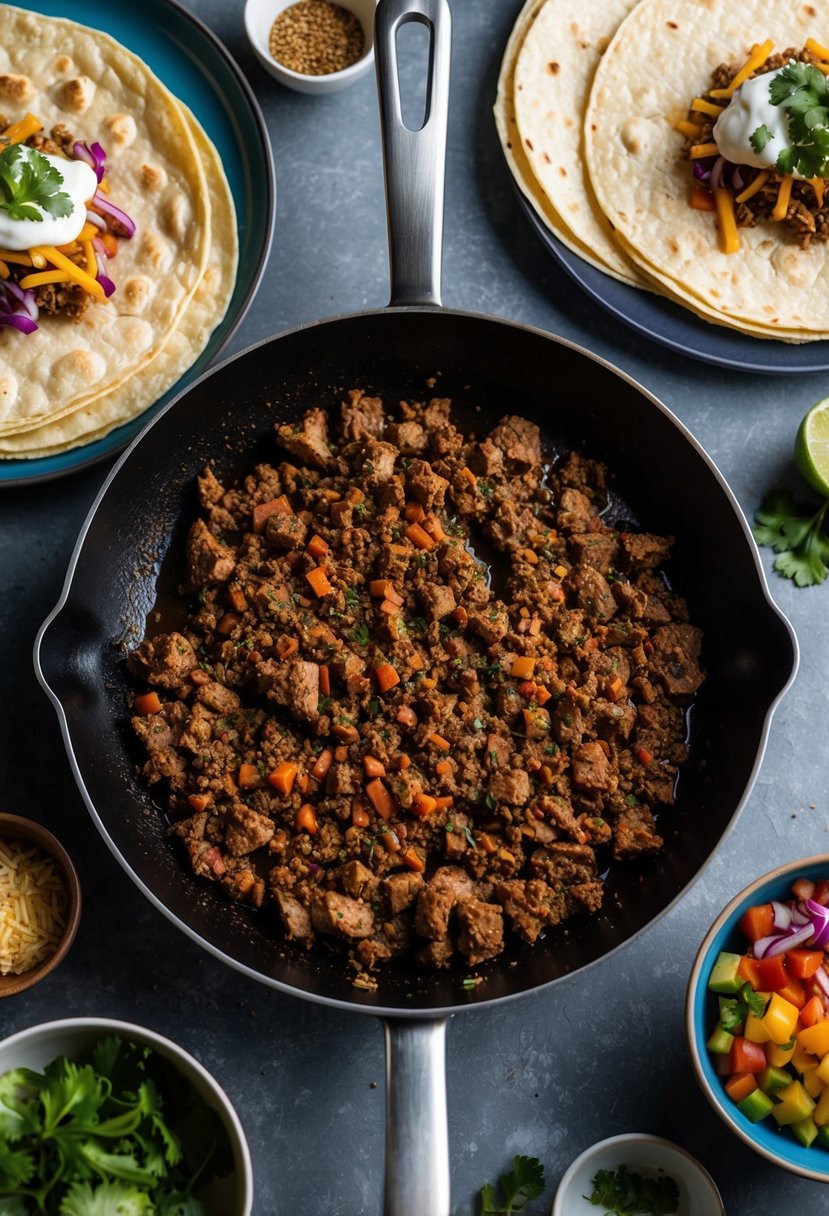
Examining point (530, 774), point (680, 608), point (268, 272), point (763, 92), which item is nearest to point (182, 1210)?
point (530, 774)

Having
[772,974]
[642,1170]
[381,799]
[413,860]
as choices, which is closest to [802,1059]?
[772,974]

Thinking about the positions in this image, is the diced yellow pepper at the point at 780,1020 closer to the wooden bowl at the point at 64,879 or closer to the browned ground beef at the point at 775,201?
the wooden bowl at the point at 64,879

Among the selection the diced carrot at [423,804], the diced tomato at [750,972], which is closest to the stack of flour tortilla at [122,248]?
the diced carrot at [423,804]

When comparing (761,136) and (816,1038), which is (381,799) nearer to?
(816,1038)

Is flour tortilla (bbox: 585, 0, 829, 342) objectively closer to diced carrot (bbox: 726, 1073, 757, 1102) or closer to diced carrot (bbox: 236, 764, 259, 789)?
diced carrot (bbox: 236, 764, 259, 789)

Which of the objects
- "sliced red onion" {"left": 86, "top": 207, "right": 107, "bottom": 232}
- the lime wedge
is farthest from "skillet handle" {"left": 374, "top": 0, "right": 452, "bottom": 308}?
the lime wedge

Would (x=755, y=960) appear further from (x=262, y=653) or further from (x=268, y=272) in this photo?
(x=268, y=272)
